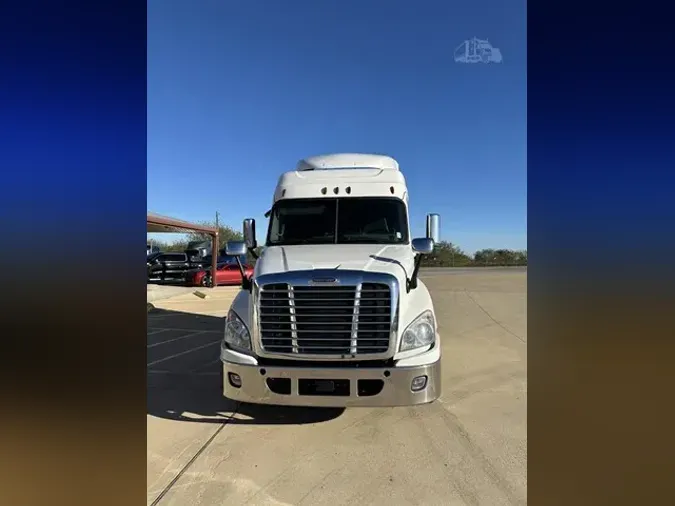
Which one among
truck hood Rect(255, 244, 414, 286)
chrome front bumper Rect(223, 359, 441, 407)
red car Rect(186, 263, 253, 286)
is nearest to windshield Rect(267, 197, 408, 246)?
truck hood Rect(255, 244, 414, 286)

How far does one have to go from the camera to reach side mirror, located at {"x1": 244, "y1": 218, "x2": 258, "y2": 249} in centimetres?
516

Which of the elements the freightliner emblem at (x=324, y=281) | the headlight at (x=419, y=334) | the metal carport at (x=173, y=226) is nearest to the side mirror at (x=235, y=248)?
the freightliner emblem at (x=324, y=281)

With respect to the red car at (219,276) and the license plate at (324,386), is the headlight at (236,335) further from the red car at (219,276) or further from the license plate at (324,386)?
the red car at (219,276)

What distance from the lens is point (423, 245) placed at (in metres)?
4.44

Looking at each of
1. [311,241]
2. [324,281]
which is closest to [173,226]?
[311,241]

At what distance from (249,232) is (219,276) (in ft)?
51.2

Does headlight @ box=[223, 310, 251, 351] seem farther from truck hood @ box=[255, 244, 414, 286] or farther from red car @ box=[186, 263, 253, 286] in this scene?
red car @ box=[186, 263, 253, 286]

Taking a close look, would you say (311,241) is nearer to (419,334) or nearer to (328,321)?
(328,321)

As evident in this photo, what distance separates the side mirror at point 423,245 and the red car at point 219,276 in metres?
15.9
